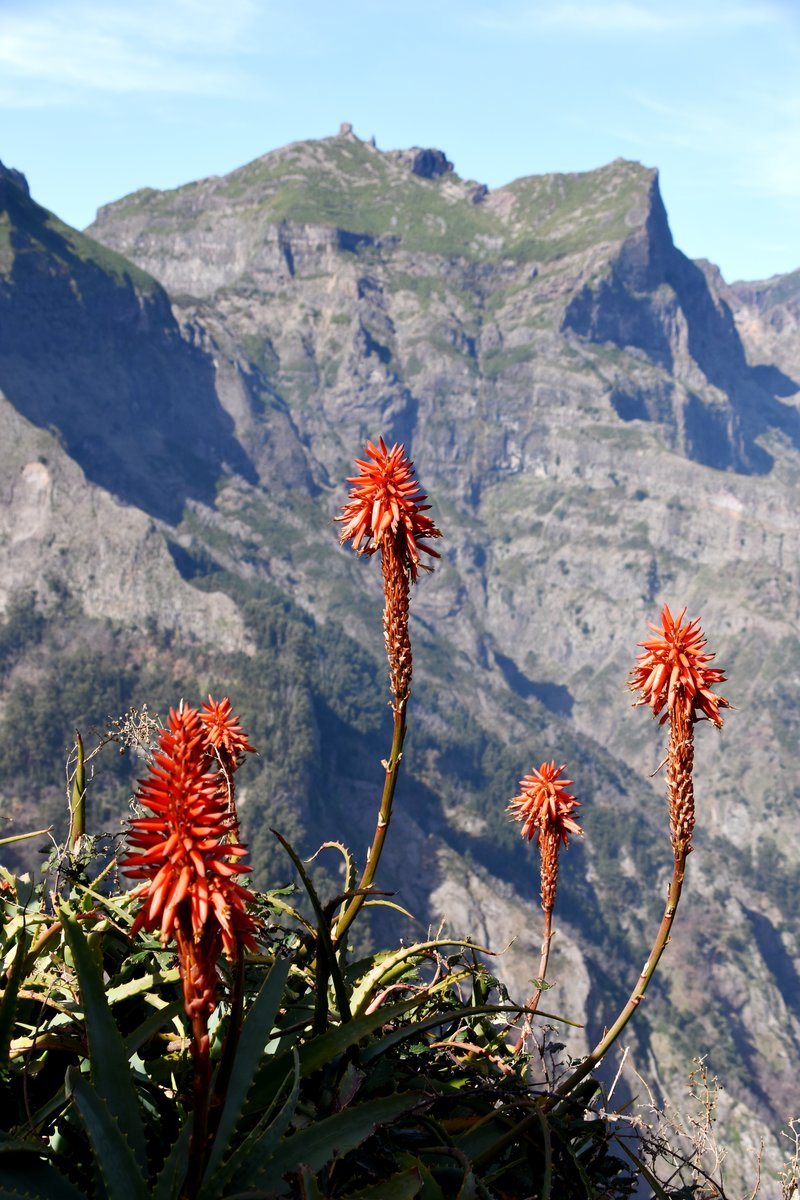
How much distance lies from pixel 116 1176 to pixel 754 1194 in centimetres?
311

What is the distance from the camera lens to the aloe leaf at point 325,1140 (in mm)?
4035

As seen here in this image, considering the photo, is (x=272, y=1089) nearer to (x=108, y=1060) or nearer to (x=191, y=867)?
(x=108, y=1060)

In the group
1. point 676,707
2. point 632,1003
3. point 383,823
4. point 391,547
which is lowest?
point 632,1003

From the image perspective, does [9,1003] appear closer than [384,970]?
Yes

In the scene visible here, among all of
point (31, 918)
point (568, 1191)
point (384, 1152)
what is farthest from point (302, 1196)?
point (31, 918)

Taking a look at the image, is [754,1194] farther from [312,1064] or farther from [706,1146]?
[312,1064]

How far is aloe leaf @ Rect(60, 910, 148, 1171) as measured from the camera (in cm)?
416

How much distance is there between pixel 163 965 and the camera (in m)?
5.67

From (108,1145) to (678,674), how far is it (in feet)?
12.2

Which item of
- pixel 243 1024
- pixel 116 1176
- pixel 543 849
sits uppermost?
pixel 543 849

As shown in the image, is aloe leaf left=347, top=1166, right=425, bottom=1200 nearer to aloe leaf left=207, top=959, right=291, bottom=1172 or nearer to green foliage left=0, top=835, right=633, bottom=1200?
green foliage left=0, top=835, right=633, bottom=1200

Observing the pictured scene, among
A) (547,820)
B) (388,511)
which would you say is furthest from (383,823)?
(547,820)

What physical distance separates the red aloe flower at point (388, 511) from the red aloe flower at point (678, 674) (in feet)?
4.44

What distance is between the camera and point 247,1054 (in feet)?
14.1
